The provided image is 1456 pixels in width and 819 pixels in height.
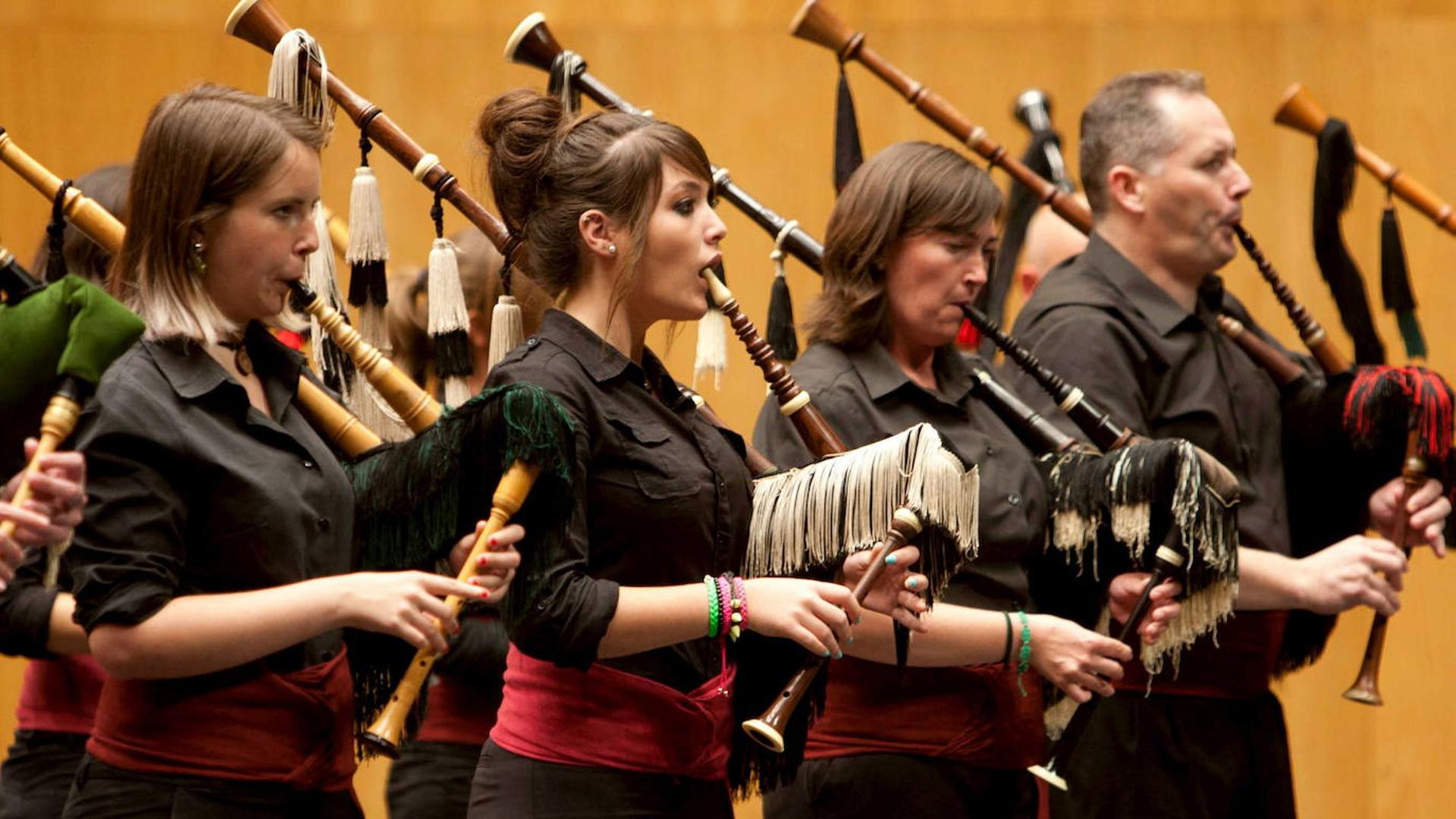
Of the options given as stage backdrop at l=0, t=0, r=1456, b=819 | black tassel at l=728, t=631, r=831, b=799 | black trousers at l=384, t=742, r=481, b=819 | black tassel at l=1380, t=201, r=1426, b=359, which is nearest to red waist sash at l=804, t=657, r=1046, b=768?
black tassel at l=728, t=631, r=831, b=799

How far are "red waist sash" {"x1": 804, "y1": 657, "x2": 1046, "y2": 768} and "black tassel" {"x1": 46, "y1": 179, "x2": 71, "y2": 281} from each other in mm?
1191

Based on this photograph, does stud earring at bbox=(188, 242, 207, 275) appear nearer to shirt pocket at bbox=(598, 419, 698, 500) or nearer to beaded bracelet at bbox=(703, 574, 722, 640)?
shirt pocket at bbox=(598, 419, 698, 500)

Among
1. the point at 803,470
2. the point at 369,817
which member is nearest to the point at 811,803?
the point at 803,470

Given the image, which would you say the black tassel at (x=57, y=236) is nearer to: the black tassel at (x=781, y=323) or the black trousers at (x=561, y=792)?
the black trousers at (x=561, y=792)

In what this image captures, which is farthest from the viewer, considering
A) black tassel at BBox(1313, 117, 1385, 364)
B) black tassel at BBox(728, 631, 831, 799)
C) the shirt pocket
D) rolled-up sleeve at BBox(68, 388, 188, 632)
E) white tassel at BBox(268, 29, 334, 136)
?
black tassel at BBox(1313, 117, 1385, 364)

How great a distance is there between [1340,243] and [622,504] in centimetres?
203

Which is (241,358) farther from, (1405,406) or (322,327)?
(1405,406)

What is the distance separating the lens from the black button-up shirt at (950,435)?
271 cm

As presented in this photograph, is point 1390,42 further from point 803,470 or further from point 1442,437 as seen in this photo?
point 803,470

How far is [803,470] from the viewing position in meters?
2.39

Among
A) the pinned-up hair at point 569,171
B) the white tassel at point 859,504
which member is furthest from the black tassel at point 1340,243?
the pinned-up hair at point 569,171

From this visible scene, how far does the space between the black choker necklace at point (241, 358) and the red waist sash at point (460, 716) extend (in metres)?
→ 1.02

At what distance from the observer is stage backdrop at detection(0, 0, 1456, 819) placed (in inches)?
189

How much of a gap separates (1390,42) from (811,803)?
10.6ft
